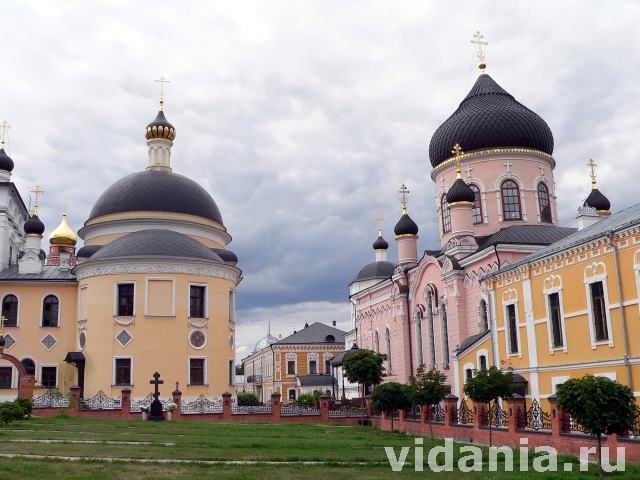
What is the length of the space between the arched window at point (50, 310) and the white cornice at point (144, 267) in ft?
10.8

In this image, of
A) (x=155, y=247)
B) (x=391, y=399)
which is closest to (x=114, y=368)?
(x=155, y=247)

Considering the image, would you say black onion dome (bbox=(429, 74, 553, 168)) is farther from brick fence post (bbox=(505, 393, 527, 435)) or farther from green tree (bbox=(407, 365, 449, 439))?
brick fence post (bbox=(505, 393, 527, 435))

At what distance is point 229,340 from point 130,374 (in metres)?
5.74

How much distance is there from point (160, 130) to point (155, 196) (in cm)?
592

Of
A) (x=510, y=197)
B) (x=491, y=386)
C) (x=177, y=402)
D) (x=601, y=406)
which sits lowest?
(x=177, y=402)

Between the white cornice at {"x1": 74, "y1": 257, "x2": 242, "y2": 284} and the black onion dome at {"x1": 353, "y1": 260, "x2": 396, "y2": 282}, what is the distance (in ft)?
73.6

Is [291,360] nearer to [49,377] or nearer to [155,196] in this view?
[155,196]

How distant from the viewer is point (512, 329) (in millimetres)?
23234

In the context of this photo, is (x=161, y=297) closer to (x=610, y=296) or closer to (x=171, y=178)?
Result: (x=171, y=178)

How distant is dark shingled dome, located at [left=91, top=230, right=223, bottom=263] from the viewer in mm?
34031

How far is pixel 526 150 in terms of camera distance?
1328 inches

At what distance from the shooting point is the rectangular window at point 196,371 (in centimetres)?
3372

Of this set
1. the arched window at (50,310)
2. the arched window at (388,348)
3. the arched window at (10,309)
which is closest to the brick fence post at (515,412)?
the arched window at (388,348)

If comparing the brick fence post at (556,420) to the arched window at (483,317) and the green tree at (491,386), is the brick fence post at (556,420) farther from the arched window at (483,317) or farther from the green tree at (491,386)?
the arched window at (483,317)
